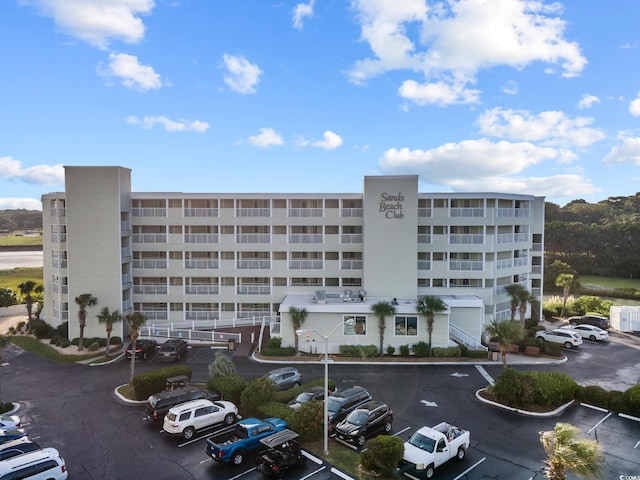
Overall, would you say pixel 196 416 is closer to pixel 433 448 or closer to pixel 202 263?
pixel 433 448

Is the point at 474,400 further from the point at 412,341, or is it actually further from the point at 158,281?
the point at 158,281

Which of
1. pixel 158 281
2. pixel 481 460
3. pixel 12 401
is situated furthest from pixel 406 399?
pixel 158 281

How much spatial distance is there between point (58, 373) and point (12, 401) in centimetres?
540

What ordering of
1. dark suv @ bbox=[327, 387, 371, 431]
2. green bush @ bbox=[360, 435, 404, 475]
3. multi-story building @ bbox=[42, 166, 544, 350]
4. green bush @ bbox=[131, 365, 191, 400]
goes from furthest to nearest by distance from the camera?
multi-story building @ bbox=[42, 166, 544, 350]
green bush @ bbox=[131, 365, 191, 400]
dark suv @ bbox=[327, 387, 371, 431]
green bush @ bbox=[360, 435, 404, 475]

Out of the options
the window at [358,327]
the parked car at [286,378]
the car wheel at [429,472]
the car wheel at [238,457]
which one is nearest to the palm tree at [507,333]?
the window at [358,327]

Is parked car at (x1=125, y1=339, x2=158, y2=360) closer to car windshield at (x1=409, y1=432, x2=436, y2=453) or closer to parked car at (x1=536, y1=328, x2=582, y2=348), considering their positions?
car windshield at (x1=409, y1=432, x2=436, y2=453)

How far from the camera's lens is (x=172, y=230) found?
1761 inches

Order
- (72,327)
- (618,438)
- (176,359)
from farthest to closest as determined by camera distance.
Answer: (72,327), (176,359), (618,438)

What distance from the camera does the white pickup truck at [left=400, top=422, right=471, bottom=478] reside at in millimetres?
17938

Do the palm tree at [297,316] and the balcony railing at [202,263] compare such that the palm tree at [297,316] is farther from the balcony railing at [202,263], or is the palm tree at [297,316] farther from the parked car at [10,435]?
the parked car at [10,435]

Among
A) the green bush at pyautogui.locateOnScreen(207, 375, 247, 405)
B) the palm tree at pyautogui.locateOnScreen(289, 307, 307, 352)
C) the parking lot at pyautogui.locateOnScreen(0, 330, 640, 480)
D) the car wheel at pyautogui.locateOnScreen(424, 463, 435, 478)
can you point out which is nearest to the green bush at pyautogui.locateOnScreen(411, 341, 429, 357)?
the parking lot at pyautogui.locateOnScreen(0, 330, 640, 480)

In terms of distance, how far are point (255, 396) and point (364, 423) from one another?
20.0 ft

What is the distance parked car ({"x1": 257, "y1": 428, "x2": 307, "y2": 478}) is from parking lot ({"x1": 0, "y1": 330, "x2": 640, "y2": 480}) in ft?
1.64

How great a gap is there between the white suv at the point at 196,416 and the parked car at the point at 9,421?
755 cm
